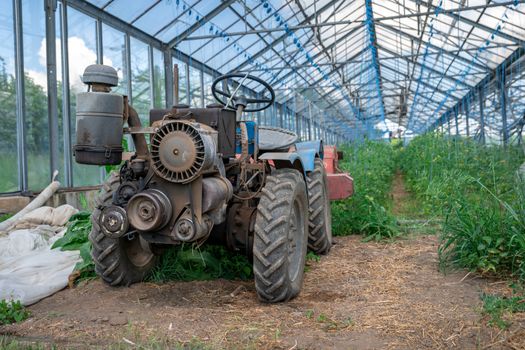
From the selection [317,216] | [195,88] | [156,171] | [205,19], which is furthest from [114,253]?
[195,88]

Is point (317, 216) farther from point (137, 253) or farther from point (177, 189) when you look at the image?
point (177, 189)

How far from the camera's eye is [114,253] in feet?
12.4

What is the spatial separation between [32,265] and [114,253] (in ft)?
3.46

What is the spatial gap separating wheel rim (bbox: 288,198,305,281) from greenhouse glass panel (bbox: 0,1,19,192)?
18.2 ft

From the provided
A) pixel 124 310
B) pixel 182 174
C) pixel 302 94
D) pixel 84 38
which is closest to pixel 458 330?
pixel 182 174

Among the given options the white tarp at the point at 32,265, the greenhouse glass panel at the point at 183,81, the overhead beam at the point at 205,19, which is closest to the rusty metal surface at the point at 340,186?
the white tarp at the point at 32,265

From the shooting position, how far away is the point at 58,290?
4.09 metres

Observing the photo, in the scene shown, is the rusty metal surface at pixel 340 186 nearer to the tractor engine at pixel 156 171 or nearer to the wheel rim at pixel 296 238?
the wheel rim at pixel 296 238

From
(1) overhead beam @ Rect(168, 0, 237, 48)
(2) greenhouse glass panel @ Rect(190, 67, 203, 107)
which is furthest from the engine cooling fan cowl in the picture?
(2) greenhouse glass panel @ Rect(190, 67, 203, 107)

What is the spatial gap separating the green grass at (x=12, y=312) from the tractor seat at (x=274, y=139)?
2.10 meters

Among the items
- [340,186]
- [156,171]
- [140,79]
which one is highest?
[140,79]

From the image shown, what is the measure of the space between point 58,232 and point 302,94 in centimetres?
1790

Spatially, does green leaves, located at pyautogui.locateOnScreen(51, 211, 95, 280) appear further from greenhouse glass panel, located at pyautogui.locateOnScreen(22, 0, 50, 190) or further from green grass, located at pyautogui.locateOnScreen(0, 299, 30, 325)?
greenhouse glass panel, located at pyautogui.locateOnScreen(22, 0, 50, 190)

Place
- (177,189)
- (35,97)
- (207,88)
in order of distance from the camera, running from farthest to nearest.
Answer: (207,88) → (35,97) → (177,189)
